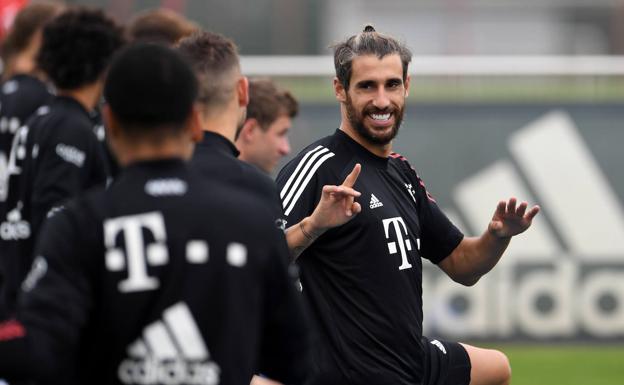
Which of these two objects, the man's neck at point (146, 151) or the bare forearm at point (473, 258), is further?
the bare forearm at point (473, 258)

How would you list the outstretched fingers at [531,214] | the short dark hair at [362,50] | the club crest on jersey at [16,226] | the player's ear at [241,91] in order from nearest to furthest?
the player's ear at [241,91], the outstretched fingers at [531,214], the short dark hair at [362,50], the club crest on jersey at [16,226]

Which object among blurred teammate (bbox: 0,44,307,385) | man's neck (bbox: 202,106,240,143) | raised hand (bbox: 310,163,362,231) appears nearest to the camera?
blurred teammate (bbox: 0,44,307,385)

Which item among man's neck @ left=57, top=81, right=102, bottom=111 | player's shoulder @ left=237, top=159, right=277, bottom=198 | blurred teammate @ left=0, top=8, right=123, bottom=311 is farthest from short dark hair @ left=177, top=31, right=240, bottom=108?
man's neck @ left=57, top=81, right=102, bottom=111

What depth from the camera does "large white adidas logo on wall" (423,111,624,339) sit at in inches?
469

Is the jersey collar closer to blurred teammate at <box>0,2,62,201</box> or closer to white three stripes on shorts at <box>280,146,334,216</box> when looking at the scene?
white three stripes on shorts at <box>280,146,334,216</box>

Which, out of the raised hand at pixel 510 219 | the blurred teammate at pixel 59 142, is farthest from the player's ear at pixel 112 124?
the blurred teammate at pixel 59 142

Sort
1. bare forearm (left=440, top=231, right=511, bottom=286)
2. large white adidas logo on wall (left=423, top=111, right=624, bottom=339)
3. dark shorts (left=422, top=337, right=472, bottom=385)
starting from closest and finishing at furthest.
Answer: dark shorts (left=422, top=337, right=472, bottom=385)
bare forearm (left=440, top=231, right=511, bottom=286)
large white adidas logo on wall (left=423, top=111, right=624, bottom=339)

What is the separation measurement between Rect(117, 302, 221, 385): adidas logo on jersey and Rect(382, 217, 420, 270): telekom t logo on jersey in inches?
91.1

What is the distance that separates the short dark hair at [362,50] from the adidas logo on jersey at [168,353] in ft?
8.58

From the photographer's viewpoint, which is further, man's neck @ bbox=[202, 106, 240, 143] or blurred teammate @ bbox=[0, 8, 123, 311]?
blurred teammate @ bbox=[0, 8, 123, 311]

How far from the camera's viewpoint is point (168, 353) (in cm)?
336

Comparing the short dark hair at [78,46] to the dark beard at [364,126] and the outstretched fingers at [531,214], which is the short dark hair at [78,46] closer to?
the dark beard at [364,126]

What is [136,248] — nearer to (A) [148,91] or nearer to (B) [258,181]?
(A) [148,91]

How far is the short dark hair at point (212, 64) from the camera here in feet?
14.1
